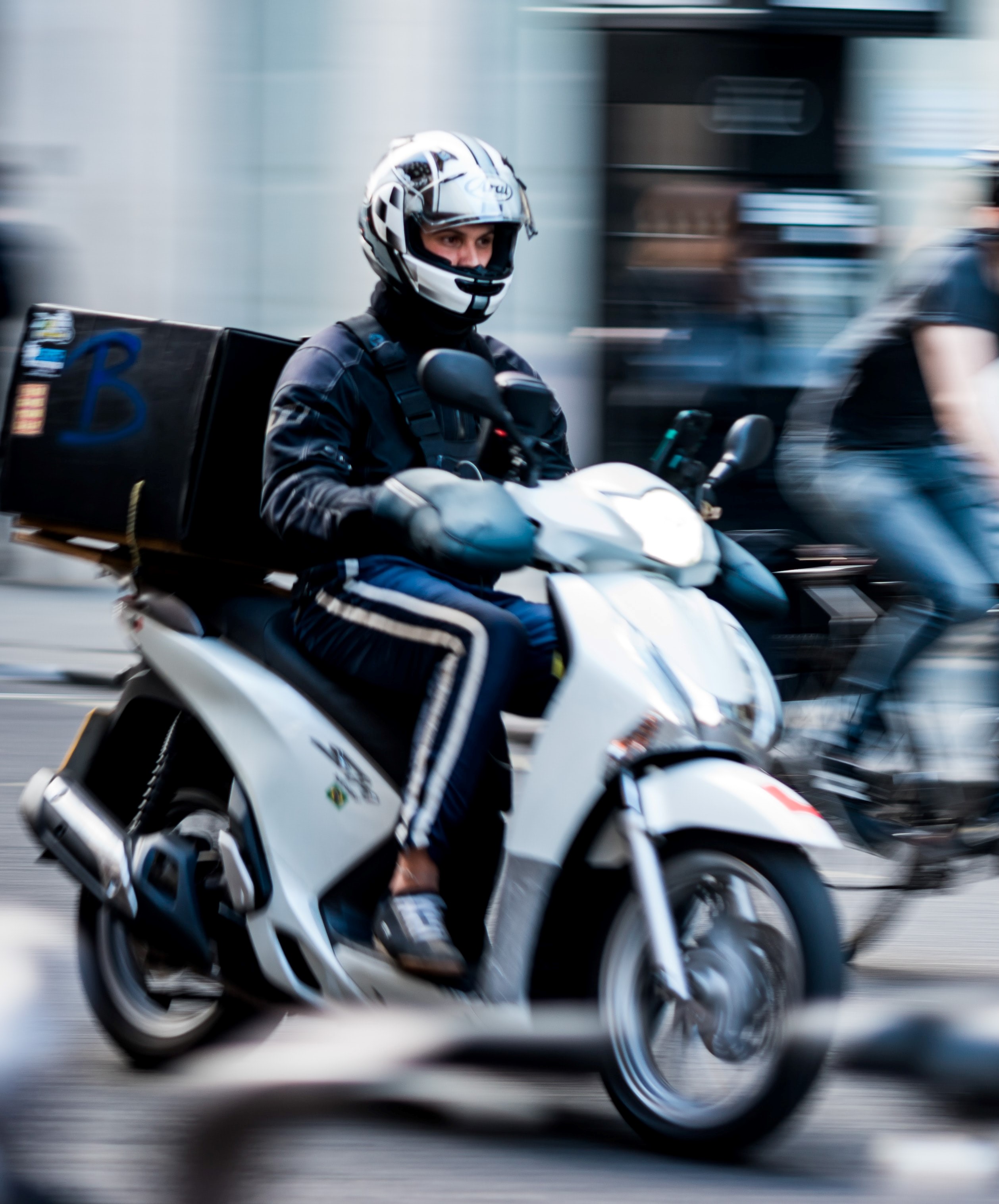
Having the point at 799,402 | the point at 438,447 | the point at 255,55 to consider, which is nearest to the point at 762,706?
the point at 438,447

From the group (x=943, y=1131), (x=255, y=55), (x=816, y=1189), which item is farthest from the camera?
(x=255, y=55)

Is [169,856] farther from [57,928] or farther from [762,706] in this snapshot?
[57,928]

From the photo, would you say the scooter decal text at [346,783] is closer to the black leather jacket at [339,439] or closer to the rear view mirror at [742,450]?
the black leather jacket at [339,439]

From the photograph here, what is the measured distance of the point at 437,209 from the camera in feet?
10.8

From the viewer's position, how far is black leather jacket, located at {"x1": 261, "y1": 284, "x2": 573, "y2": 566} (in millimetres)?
3084

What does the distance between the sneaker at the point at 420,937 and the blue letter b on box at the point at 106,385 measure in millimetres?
966

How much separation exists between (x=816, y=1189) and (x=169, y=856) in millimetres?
1186

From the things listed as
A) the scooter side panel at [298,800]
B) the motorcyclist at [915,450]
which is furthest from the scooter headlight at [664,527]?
the motorcyclist at [915,450]

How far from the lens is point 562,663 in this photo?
10.5ft

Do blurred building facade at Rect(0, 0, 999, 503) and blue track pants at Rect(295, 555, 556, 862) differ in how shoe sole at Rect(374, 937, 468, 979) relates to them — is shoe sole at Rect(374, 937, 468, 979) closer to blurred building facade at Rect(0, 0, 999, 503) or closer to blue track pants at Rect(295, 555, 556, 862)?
blue track pants at Rect(295, 555, 556, 862)

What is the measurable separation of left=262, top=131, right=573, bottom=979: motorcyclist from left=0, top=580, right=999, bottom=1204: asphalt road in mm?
315

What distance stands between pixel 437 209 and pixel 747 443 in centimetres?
65

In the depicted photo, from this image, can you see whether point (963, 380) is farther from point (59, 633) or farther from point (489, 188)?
point (59, 633)

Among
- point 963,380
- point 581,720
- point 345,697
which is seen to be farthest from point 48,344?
point 963,380
